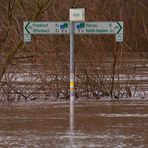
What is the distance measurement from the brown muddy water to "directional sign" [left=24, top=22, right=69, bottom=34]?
2.19 metres

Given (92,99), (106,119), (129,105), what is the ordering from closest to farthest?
(106,119), (129,105), (92,99)

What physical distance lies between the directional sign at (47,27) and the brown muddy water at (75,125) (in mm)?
2189

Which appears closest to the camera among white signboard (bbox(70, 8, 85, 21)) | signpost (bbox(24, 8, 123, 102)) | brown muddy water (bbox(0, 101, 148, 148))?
brown muddy water (bbox(0, 101, 148, 148))

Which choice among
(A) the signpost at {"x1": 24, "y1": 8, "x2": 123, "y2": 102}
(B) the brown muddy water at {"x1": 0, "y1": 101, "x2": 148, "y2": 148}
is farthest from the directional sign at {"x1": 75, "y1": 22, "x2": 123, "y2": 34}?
(B) the brown muddy water at {"x1": 0, "y1": 101, "x2": 148, "y2": 148}

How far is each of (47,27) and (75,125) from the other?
306 centimetres

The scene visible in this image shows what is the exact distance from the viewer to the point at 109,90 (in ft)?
64.0

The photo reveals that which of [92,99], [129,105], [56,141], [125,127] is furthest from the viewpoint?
[92,99]

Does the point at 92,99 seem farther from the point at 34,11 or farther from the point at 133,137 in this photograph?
the point at 133,137

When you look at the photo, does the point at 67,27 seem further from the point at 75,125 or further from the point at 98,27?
the point at 75,125

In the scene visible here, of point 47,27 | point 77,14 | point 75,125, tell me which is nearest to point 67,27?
point 47,27

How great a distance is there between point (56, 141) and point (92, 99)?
7884 millimetres

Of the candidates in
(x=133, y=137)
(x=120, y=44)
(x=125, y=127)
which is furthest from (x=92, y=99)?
(x=133, y=137)

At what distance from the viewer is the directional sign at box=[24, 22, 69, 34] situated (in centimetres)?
1530

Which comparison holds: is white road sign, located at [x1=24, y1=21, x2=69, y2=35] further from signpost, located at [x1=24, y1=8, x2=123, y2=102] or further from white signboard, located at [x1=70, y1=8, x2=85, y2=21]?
white signboard, located at [x1=70, y1=8, x2=85, y2=21]
